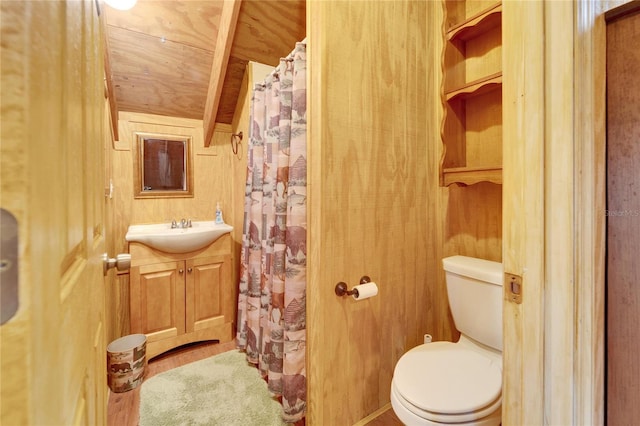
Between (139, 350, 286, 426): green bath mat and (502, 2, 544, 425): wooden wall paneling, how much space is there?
1286 mm

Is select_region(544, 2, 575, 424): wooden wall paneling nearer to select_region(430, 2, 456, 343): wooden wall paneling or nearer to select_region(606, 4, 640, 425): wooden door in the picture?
select_region(606, 4, 640, 425): wooden door

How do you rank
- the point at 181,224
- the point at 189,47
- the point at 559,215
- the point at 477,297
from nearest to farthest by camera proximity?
the point at 559,215 → the point at 477,297 → the point at 189,47 → the point at 181,224

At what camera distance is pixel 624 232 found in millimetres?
678

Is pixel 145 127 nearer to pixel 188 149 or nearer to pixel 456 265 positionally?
pixel 188 149

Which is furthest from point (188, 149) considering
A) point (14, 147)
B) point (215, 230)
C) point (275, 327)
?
point (14, 147)

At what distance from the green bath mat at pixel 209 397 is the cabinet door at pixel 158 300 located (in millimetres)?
293

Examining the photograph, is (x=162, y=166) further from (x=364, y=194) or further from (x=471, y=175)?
→ (x=471, y=175)

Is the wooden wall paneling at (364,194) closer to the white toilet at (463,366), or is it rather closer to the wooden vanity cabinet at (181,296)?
the white toilet at (463,366)

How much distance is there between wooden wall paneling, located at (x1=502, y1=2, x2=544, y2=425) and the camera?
0.63 metres

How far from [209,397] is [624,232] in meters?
1.97

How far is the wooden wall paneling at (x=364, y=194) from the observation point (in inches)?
50.6

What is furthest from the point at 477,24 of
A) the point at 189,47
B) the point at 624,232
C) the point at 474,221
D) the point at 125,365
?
the point at 125,365

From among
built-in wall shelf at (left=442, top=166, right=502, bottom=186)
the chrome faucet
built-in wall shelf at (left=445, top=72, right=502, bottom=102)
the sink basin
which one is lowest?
the sink basin

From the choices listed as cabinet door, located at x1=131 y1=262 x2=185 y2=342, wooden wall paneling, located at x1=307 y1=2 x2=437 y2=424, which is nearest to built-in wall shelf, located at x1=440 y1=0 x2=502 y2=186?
wooden wall paneling, located at x1=307 y1=2 x2=437 y2=424
